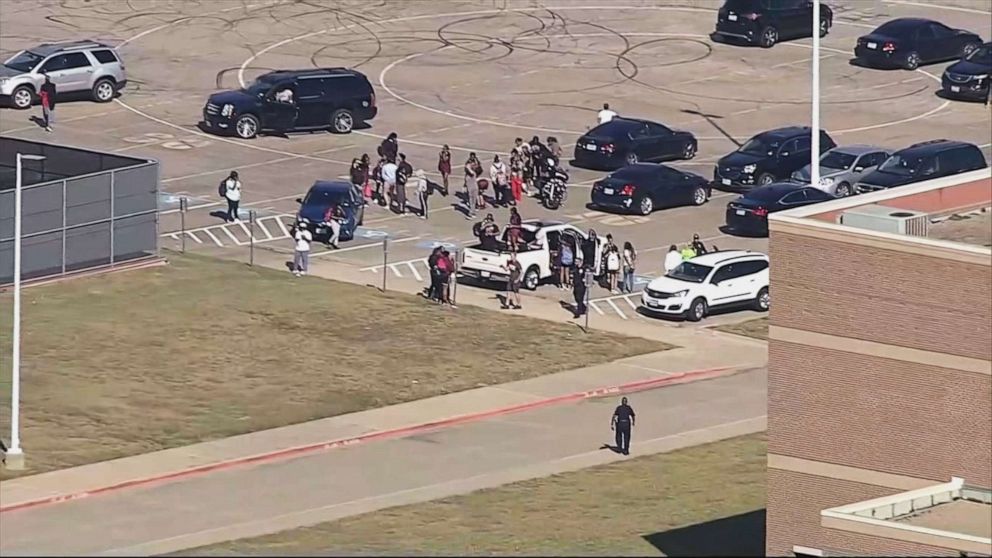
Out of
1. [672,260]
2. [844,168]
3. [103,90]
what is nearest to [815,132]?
[844,168]

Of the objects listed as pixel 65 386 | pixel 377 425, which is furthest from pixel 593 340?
pixel 65 386

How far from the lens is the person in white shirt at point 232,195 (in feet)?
202

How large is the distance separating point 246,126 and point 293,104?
4.60 ft

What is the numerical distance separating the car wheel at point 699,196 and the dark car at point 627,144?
3.27 m

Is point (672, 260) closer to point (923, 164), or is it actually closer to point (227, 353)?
point (923, 164)

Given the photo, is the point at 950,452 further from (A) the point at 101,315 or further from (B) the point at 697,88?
(B) the point at 697,88

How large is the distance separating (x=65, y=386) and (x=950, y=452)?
19984 mm

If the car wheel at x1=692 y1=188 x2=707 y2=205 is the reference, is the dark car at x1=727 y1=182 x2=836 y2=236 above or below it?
above

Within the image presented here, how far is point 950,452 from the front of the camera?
35469 millimetres

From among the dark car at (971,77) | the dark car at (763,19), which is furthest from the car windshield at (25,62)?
the dark car at (971,77)

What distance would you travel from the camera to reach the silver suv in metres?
72.4

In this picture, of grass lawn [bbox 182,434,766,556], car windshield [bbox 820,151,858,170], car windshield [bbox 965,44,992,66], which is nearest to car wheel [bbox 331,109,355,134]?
car windshield [bbox 820,151,858,170]

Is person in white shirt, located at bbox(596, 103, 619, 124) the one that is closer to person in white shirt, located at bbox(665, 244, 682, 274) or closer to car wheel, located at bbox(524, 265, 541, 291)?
person in white shirt, located at bbox(665, 244, 682, 274)

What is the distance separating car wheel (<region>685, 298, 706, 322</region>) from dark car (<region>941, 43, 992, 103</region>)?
23.5 meters
